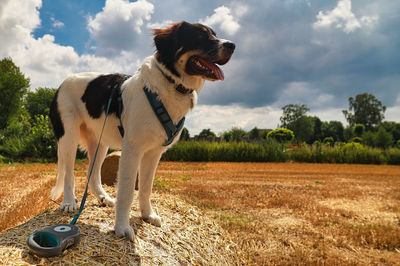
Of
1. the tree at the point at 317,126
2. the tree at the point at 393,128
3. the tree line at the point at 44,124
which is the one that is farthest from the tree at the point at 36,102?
the tree at the point at 317,126

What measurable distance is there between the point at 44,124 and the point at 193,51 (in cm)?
1500

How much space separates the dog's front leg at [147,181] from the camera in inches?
118

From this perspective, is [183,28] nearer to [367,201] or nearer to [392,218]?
[392,218]

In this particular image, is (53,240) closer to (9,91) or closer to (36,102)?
(9,91)

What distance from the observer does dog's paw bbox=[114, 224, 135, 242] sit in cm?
248

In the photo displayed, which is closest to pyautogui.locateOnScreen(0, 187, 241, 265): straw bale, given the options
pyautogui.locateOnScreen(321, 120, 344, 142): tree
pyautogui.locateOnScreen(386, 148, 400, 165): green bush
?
pyautogui.locateOnScreen(386, 148, 400, 165): green bush

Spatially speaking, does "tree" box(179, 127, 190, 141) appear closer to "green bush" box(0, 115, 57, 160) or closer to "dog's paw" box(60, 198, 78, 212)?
"green bush" box(0, 115, 57, 160)

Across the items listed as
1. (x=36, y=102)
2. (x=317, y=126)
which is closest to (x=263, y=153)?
(x=36, y=102)

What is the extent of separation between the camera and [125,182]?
254cm

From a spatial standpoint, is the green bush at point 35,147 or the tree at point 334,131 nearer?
the green bush at point 35,147

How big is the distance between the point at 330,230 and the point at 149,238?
12.0ft

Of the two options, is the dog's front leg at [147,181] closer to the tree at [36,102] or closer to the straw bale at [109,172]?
the straw bale at [109,172]

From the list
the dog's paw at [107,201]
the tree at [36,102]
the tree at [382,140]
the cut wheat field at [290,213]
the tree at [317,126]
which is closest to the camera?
the dog's paw at [107,201]

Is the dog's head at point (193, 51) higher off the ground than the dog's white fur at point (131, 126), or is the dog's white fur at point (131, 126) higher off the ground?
the dog's head at point (193, 51)
